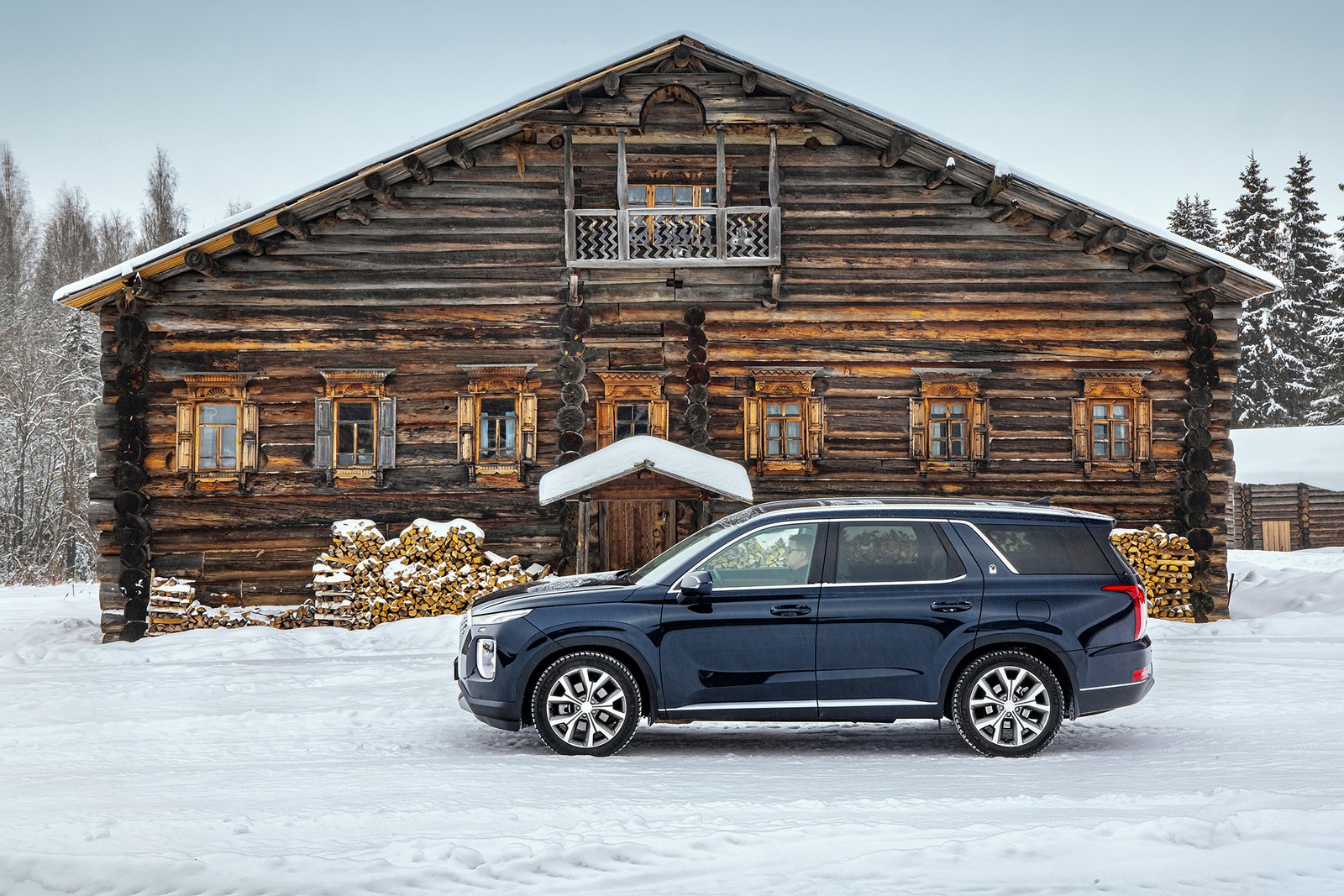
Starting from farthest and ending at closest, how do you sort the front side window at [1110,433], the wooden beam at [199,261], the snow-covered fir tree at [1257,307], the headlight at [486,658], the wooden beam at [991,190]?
the snow-covered fir tree at [1257,307] → the front side window at [1110,433] → the wooden beam at [991,190] → the wooden beam at [199,261] → the headlight at [486,658]

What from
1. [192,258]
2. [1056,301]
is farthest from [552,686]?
[1056,301]

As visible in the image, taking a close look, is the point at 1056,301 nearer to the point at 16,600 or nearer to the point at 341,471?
the point at 341,471

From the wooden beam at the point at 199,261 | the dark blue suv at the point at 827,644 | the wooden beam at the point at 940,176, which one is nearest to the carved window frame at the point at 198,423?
the wooden beam at the point at 199,261

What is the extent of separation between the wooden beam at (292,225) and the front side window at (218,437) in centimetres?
278

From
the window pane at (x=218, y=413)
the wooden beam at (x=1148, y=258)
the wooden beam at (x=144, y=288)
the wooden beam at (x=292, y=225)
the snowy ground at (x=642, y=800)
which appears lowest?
the snowy ground at (x=642, y=800)

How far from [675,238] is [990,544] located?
964 centimetres

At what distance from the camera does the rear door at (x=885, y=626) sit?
745cm

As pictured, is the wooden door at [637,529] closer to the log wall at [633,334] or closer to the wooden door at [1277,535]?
the log wall at [633,334]

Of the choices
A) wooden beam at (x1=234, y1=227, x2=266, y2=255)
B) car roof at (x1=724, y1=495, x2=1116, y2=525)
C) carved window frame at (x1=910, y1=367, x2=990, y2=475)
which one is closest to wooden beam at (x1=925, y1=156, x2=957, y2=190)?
carved window frame at (x1=910, y1=367, x2=990, y2=475)

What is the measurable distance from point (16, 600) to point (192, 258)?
9.64 meters

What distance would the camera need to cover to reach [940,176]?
657 inches

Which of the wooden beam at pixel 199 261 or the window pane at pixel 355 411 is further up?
the wooden beam at pixel 199 261

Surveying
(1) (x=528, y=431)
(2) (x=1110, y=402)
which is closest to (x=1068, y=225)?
(2) (x=1110, y=402)

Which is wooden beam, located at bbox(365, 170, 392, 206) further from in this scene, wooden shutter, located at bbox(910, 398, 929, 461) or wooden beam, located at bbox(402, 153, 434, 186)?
wooden shutter, located at bbox(910, 398, 929, 461)
